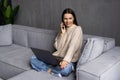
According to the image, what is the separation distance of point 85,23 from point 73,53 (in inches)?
42.6

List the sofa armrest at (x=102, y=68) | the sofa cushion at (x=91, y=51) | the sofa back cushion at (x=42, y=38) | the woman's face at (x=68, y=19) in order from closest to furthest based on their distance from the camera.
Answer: the sofa armrest at (x=102, y=68) → the sofa cushion at (x=91, y=51) → the woman's face at (x=68, y=19) → the sofa back cushion at (x=42, y=38)

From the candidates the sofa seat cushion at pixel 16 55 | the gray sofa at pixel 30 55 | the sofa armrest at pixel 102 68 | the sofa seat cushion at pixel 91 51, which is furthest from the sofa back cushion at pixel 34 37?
the sofa armrest at pixel 102 68

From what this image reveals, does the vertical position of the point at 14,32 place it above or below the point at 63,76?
above

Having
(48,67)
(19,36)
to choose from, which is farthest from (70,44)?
(19,36)

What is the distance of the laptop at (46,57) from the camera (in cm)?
198

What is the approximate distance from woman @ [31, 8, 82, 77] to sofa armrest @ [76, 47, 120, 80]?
0.89ft

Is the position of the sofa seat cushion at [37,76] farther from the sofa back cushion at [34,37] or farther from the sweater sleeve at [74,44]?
the sofa back cushion at [34,37]

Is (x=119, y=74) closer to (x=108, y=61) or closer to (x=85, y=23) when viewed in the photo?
(x=108, y=61)

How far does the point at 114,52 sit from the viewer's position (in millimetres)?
2016

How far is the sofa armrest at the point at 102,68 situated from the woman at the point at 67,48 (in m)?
0.27

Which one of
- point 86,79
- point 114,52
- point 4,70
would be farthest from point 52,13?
point 86,79

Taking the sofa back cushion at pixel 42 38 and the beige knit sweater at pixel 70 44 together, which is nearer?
the beige knit sweater at pixel 70 44

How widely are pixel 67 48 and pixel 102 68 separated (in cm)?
58

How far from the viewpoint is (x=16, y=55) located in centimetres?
262
